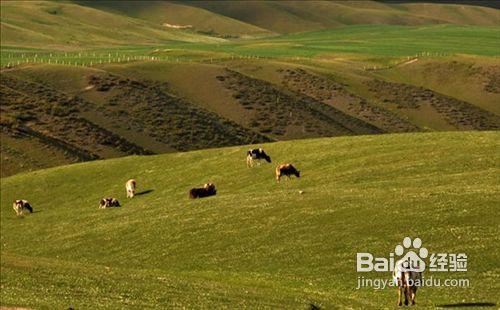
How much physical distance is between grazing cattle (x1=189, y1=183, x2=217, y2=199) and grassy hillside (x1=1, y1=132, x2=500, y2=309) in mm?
1376

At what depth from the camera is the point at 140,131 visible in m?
126

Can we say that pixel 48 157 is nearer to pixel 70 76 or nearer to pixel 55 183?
pixel 55 183

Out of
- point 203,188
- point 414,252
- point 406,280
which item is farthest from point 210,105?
point 406,280

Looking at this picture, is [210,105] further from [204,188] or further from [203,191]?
[203,191]

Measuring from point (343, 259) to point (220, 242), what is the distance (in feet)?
28.1

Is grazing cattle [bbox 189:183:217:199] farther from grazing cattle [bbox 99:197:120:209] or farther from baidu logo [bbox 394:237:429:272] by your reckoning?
baidu logo [bbox 394:237:429:272]

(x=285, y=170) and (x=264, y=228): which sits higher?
(x=285, y=170)

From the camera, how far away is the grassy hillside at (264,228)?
121 feet

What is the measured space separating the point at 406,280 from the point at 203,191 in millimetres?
30753

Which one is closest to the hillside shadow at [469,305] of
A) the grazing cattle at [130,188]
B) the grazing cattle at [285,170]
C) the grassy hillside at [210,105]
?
the grazing cattle at [285,170]

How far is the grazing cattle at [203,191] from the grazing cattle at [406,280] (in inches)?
1174

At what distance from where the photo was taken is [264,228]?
50.1 metres

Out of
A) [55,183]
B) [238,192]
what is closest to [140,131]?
[55,183]

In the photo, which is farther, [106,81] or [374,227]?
[106,81]
